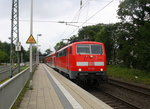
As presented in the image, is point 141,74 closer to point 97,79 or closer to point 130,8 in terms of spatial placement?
point 97,79

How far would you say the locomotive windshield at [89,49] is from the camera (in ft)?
47.3

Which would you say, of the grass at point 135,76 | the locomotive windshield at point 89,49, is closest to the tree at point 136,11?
the grass at point 135,76

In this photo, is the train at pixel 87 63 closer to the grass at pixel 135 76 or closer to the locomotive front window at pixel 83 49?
the locomotive front window at pixel 83 49

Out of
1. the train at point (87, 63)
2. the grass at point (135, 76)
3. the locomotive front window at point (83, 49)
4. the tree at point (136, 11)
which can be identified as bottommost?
the grass at point (135, 76)

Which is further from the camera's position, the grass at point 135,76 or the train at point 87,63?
the grass at point 135,76

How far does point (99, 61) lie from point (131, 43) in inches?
831

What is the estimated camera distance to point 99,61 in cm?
1416

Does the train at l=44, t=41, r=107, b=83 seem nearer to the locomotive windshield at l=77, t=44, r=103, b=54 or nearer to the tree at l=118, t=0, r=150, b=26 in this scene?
the locomotive windshield at l=77, t=44, r=103, b=54

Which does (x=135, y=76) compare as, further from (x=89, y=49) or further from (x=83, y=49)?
(x=83, y=49)

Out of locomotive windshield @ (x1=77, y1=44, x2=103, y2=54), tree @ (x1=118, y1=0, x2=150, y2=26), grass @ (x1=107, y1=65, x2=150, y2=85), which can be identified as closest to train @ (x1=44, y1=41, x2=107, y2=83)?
locomotive windshield @ (x1=77, y1=44, x2=103, y2=54)

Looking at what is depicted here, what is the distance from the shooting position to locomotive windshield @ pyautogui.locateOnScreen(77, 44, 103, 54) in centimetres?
1443

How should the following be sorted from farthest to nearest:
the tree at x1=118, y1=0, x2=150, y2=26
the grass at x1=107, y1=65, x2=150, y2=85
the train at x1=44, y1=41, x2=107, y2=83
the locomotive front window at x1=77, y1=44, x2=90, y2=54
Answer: the tree at x1=118, y1=0, x2=150, y2=26 < the grass at x1=107, y1=65, x2=150, y2=85 < the locomotive front window at x1=77, y1=44, x2=90, y2=54 < the train at x1=44, y1=41, x2=107, y2=83

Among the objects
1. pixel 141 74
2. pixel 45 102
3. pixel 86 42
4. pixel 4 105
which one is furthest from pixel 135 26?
pixel 4 105

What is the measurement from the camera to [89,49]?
14.6 m
